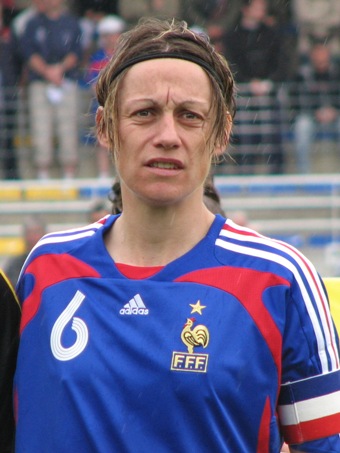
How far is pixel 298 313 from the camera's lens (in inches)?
92.3

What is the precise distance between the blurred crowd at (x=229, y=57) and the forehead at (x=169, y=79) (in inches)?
392

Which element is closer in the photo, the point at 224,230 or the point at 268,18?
the point at 224,230

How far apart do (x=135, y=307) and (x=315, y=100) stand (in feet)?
38.1

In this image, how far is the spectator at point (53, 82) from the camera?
12344mm

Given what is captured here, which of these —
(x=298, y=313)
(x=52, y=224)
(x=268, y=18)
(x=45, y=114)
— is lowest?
(x=52, y=224)

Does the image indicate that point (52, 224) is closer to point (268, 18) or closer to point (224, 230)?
point (268, 18)

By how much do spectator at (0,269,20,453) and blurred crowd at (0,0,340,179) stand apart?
9.84m

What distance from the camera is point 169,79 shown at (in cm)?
239

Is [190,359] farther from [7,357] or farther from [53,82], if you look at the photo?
[53,82]

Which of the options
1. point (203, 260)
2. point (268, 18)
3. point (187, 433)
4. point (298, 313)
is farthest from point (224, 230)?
point (268, 18)

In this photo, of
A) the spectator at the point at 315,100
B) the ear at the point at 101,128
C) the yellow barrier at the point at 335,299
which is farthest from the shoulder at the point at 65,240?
the spectator at the point at 315,100

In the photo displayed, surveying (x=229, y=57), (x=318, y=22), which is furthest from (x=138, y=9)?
(x=318, y=22)

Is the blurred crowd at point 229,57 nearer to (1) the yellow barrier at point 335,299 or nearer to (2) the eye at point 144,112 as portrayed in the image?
(1) the yellow barrier at point 335,299

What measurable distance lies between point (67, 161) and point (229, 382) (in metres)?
11.2
